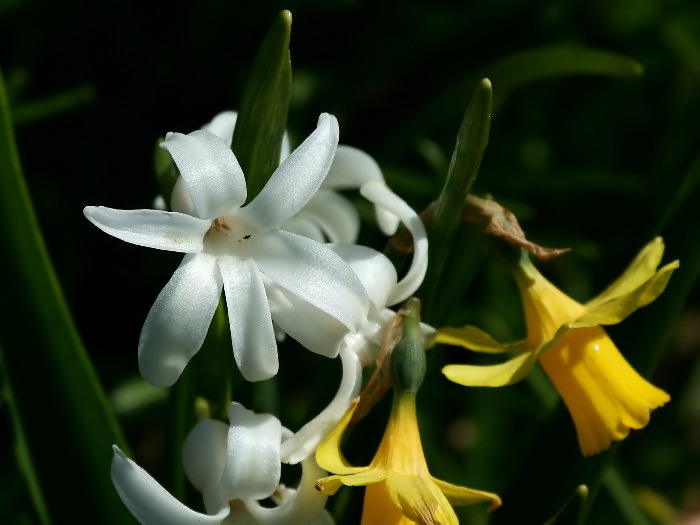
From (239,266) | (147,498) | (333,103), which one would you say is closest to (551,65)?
(333,103)

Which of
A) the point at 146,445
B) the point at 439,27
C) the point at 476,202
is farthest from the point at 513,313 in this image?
the point at 476,202

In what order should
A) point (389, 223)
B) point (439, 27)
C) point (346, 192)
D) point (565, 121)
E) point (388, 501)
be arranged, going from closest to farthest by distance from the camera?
1. point (388, 501)
2. point (389, 223)
3. point (346, 192)
4. point (439, 27)
5. point (565, 121)

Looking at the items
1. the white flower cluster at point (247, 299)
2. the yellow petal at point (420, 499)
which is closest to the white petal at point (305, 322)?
the white flower cluster at point (247, 299)

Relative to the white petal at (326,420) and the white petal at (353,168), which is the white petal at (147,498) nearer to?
the white petal at (326,420)

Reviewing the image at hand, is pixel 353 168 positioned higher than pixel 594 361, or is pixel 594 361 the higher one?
pixel 353 168

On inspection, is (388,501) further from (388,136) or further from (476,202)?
(388,136)

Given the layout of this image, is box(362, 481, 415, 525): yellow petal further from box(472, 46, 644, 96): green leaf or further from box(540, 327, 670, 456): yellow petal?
box(472, 46, 644, 96): green leaf

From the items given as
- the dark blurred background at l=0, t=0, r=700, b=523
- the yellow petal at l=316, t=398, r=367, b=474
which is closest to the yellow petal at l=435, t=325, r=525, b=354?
the yellow petal at l=316, t=398, r=367, b=474

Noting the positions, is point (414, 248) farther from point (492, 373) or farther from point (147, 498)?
point (147, 498)
